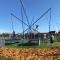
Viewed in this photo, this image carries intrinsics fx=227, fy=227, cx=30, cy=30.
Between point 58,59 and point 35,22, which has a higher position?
point 35,22

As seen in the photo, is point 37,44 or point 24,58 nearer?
point 24,58

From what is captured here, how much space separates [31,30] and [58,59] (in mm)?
23503

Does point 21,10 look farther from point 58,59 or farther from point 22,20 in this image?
point 58,59

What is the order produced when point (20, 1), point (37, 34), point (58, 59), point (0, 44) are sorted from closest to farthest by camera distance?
point (58, 59) < point (0, 44) < point (20, 1) < point (37, 34)

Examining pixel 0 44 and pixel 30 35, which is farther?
pixel 30 35

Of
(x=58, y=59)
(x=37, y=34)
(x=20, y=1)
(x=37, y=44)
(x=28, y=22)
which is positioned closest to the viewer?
(x=58, y=59)

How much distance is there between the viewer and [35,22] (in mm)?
40594

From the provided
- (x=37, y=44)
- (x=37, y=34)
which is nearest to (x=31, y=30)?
(x=37, y=34)

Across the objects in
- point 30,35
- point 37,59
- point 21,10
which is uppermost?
point 21,10

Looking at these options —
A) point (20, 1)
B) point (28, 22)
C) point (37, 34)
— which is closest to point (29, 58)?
point (20, 1)

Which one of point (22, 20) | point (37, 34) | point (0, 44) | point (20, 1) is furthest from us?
point (37, 34)

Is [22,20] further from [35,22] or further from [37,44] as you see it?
[37,44]

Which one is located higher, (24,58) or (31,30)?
(31,30)

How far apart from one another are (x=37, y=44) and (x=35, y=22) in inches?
506
